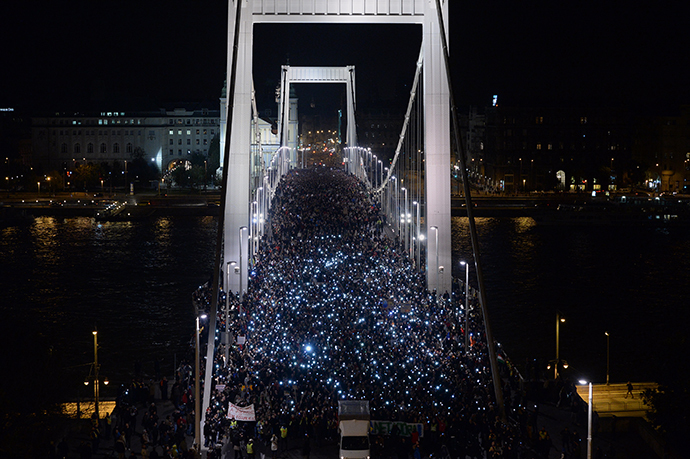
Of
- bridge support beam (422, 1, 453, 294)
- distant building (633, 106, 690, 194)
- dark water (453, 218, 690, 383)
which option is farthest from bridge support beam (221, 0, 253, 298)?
distant building (633, 106, 690, 194)

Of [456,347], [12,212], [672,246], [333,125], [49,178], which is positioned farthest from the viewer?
[333,125]

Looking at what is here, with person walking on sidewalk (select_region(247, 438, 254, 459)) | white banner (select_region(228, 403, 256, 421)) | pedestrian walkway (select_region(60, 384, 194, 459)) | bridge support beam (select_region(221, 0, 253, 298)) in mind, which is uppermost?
bridge support beam (select_region(221, 0, 253, 298))

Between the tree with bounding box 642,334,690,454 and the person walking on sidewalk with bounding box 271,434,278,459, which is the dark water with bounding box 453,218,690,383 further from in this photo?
the person walking on sidewalk with bounding box 271,434,278,459

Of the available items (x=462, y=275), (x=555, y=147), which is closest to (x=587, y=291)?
(x=462, y=275)

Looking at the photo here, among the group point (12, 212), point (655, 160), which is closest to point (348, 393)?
point (12, 212)

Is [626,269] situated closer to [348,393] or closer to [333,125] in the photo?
[348,393]

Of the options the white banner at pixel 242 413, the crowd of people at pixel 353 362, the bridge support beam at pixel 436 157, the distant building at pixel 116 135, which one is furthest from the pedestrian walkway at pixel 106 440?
the distant building at pixel 116 135
